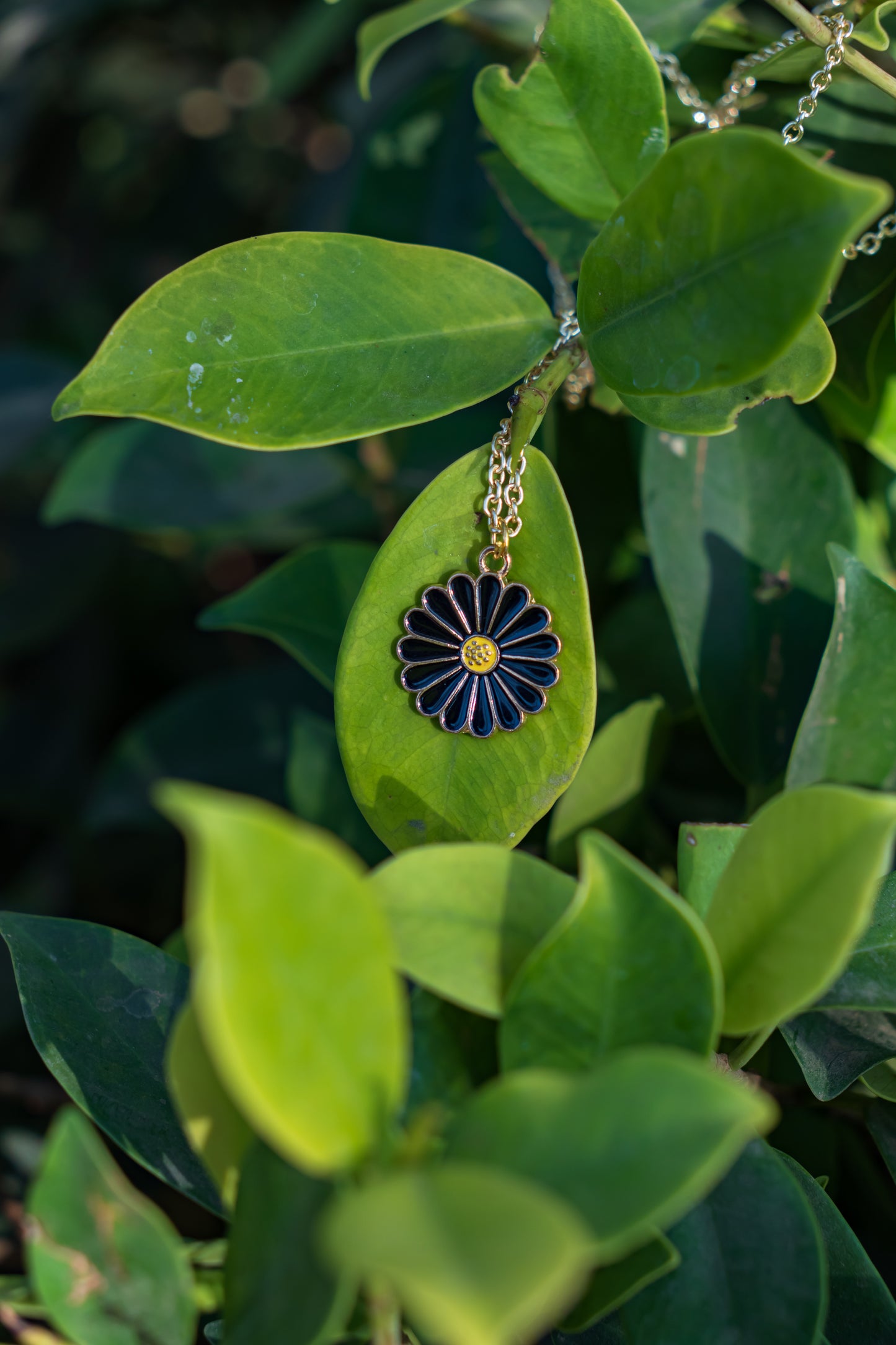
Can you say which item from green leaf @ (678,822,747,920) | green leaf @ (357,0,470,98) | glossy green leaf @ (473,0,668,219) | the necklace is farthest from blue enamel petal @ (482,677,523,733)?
green leaf @ (357,0,470,98)

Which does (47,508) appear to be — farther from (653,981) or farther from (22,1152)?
(653,981)

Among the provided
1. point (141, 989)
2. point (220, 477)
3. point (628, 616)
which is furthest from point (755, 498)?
point (220, 477)

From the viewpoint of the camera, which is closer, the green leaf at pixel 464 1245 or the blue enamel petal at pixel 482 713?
the green leaf at pixel 464 1245

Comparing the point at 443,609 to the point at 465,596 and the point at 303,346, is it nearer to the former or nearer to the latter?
the point at 465,596

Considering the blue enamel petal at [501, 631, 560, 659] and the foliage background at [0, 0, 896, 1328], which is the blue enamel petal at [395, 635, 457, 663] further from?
the foliage background at [0, 0, 896, 1328]

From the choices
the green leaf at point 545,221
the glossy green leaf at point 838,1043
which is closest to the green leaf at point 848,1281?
the glossy green leaf at point 838,1043

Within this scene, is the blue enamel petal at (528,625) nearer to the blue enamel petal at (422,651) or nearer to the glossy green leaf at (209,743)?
the blue enamel petal at (422,651)
